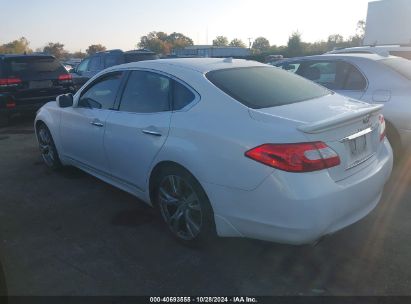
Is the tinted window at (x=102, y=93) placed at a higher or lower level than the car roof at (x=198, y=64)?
lower

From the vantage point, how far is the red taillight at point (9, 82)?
8.60 meters

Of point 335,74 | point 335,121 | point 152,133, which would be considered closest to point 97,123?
point 152,133

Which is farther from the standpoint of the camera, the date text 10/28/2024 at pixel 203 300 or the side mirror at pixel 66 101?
the side mirror at pixel 66 101

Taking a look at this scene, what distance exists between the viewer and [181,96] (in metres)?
3.44

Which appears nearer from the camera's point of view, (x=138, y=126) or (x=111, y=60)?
(x=138, y=126)

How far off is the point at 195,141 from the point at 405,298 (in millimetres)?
1871

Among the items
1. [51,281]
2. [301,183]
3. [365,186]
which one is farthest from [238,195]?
[51,281]

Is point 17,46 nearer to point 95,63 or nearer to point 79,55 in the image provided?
point 79,55

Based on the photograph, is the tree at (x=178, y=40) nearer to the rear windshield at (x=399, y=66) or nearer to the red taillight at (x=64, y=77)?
the red taillight at (x=64, y=77)

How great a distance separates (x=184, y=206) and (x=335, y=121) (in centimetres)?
144

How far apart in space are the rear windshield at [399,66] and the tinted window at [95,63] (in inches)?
380

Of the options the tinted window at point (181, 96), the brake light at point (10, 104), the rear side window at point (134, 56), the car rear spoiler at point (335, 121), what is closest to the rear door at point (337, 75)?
the car rear spoiler at point (335, 121)

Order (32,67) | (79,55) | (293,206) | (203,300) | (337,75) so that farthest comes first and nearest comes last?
(79,55) < (32,67) < (337,75) < (203,300) < (293,206)

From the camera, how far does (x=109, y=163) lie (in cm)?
420
